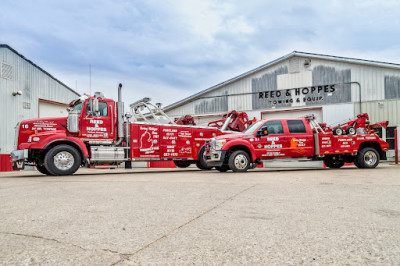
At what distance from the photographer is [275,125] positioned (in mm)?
11758

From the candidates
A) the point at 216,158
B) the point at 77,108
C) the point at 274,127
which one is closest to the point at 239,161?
the point at 216,158

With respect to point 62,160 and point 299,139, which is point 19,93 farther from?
point 299,139

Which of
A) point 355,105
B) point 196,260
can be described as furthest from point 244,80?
point 196,260

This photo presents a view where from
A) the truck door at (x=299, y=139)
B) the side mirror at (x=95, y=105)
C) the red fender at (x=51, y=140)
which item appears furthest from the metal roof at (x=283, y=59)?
the red fender at (x=51, y=140)

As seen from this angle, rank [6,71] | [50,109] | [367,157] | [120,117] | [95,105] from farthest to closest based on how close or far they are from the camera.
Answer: [50,109] < [6,71] < [367,157] < [120,117] < [95,105]

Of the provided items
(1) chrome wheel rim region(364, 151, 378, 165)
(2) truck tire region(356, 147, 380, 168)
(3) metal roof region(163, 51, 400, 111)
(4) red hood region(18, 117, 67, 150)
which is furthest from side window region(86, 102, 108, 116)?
(3) metal roof region(163, 51, 400, 111)

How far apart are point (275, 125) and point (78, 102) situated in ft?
23.1

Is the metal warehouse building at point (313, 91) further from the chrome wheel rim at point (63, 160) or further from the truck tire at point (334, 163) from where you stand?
the chrome wheel rim at point (63, 160)

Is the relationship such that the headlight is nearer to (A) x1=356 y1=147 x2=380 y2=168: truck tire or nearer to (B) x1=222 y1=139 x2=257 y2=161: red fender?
(B) x1=222 y1=139 x2=257 y2=161: red fender

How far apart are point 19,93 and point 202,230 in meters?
20.2

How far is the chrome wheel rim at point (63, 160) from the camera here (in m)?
10.8

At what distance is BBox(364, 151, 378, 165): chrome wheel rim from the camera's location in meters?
12.5

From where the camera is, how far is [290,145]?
11711mm

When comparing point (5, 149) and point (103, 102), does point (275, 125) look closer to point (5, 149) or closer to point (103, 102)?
point (103, 102)
